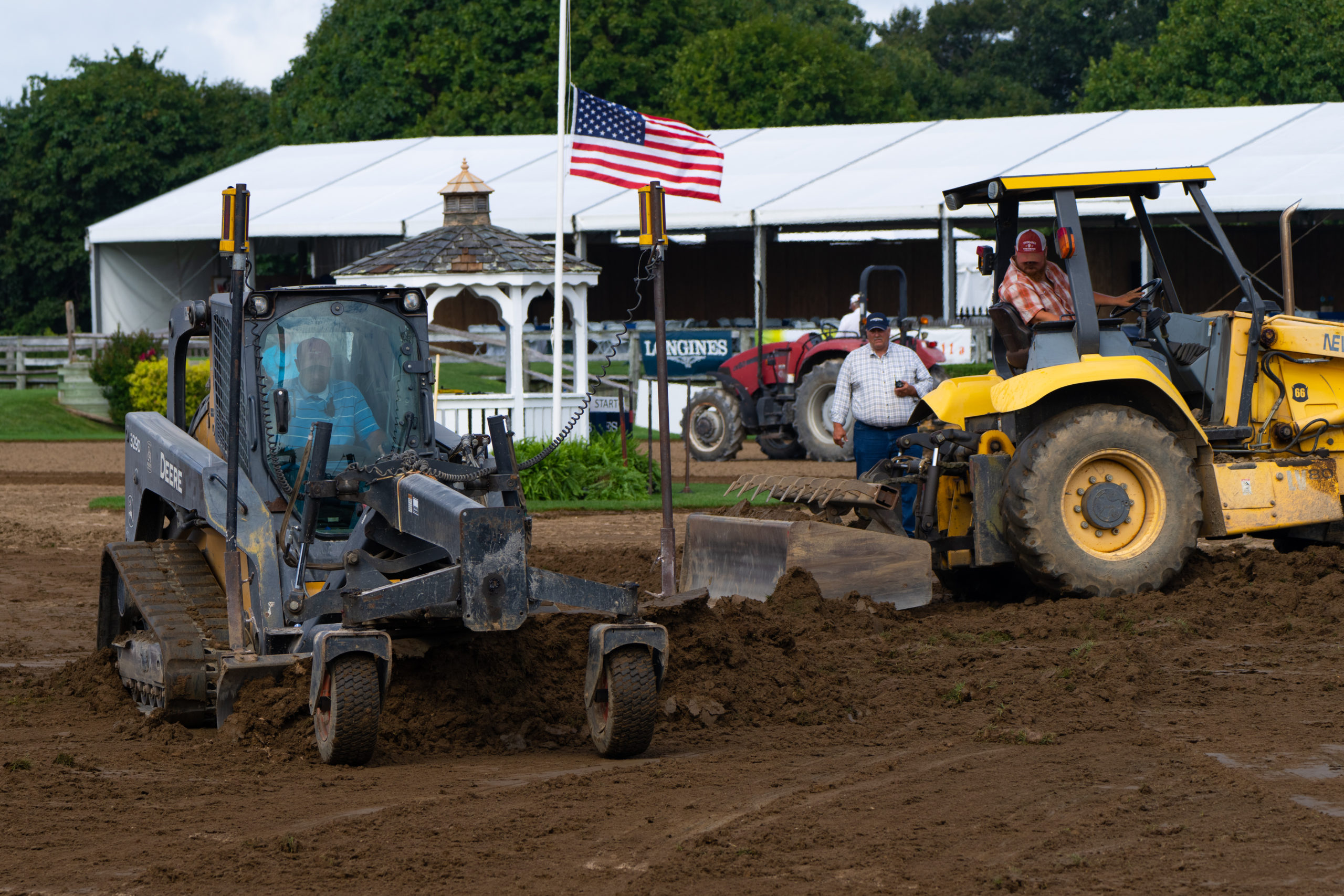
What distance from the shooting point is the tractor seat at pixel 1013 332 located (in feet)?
32.4

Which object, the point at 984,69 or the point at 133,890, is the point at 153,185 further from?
the point at 133,890

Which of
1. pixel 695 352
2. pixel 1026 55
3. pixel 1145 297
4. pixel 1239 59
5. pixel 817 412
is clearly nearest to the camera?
pixel 1145 297

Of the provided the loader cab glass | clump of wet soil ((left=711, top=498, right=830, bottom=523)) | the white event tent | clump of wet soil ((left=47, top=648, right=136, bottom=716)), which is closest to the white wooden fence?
the white event tent

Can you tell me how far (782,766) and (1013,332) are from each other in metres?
4.37

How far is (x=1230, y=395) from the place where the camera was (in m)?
9.97

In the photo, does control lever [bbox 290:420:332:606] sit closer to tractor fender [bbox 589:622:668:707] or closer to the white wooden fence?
tractor fender [bbox 589:622:668:707]

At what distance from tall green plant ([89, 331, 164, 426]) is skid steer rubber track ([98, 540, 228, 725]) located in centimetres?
1939

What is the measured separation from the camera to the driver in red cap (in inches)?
387

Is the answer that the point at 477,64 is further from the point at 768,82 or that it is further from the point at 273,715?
the point at 273,715

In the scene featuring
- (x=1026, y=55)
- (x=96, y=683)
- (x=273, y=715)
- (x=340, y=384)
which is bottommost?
(x=96, y=683)

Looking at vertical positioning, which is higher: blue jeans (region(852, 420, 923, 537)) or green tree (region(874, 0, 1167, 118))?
green tree (region(874, 0, 1167, 118))

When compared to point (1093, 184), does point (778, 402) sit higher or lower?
lower

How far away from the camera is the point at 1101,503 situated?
9.52 m

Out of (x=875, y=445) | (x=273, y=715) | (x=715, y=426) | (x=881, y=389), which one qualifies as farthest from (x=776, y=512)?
(x=715, y=426)
